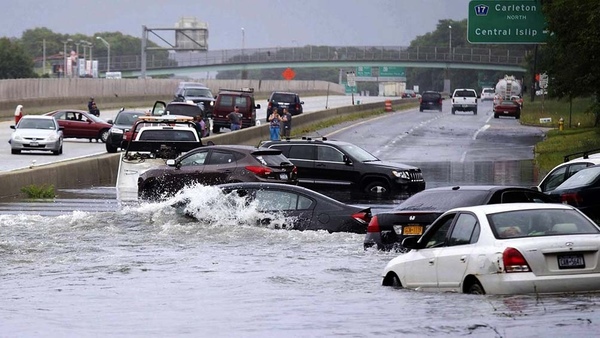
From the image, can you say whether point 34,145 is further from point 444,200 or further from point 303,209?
point 444,200

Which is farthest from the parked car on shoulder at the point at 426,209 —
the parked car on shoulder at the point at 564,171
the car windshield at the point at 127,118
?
the car windshield at the point at 127,118

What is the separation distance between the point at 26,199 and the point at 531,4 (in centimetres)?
3420

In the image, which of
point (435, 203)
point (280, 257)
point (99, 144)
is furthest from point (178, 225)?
point (99, 144)

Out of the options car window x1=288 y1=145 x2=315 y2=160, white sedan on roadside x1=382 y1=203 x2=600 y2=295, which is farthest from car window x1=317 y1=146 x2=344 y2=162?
white sedan on roadside x1=382 y1=203 x2=600 y2=295

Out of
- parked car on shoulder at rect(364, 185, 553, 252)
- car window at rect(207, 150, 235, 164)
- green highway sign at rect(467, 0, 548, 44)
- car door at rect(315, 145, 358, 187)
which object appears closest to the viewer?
parked car on shoulder at rect(364, 185, 553, 252)

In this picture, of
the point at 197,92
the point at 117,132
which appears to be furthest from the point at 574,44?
the point at 197,92

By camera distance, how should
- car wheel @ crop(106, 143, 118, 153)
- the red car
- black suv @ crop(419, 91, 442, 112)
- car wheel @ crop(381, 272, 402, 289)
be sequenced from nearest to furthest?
1. car wheel @ crop(381, 272, 402, 289)
2. car wheel @ crop(106, 143, 118, 153)
3. the red car
4. black suv @ crop(419, 91, 442, 112)

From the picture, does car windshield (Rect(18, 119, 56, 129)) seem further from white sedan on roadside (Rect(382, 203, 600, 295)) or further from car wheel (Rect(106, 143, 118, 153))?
white sedan on roadside (Rect(382, 203, 600, 295))

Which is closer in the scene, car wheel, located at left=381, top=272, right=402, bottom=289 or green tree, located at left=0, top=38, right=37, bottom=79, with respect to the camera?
car wheel, located at left=381, top=272, right=402, bottom=289

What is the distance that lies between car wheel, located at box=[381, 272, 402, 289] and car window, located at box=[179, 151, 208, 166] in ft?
46.9

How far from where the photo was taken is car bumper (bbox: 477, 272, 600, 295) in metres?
13.6

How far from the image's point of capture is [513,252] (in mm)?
13711

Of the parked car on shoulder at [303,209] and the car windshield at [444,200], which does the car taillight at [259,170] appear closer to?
the parked car on shoulder at [303,209]

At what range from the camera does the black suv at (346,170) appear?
1357 inches
